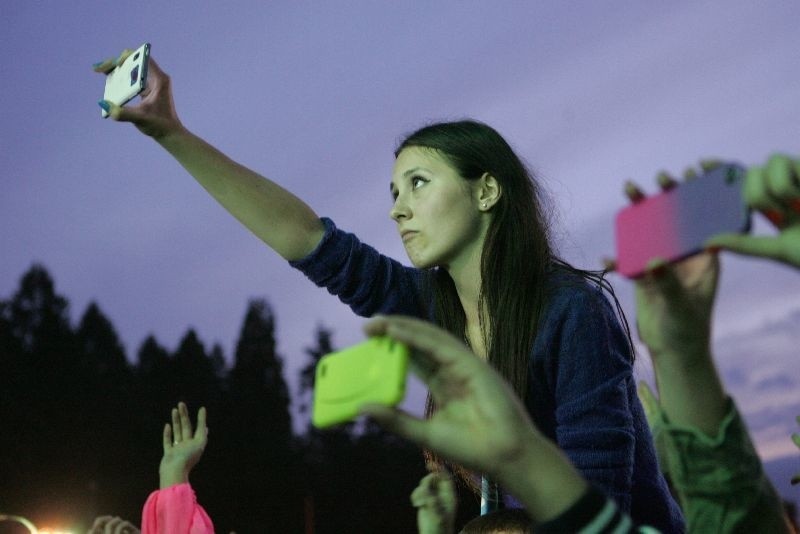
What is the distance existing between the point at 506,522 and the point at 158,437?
25.7 metres

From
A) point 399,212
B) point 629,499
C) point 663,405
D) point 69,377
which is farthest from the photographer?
point 69,377

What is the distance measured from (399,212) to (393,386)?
4.33 ft

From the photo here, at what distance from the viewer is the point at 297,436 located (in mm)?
29375

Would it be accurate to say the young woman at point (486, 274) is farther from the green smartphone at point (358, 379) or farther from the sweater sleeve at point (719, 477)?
the green smartphone at point (358, 379)

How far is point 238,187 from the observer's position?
2.46m

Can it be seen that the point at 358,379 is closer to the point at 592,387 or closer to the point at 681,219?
the point at 681,219

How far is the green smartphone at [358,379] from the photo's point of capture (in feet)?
3.60

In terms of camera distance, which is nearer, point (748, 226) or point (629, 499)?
point (748, 226)

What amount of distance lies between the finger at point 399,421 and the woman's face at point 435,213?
4.21 feet

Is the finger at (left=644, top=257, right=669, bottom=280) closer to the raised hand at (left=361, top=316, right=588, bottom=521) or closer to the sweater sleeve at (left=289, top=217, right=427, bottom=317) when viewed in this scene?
the raised hand at (left=361, top=316, right=588, bottom=521)

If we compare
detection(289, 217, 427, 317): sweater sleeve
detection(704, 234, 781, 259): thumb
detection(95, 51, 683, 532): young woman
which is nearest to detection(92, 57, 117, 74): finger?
detection(95, 51, 683, 532): young woman

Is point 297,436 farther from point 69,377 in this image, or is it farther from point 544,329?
point 544,329

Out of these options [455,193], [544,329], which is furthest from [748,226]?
[455,193]

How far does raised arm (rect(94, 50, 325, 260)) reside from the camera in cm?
245
